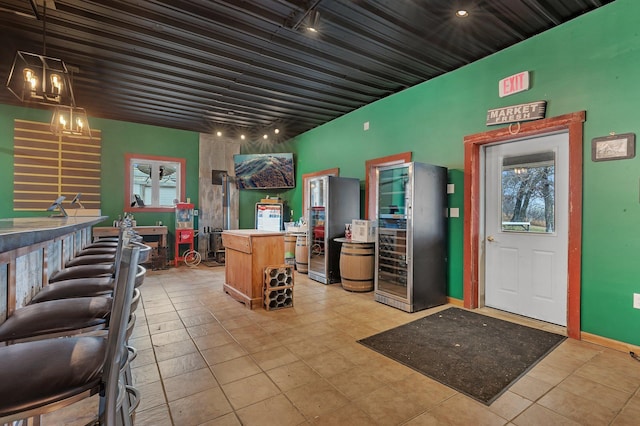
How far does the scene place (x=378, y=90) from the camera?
17.3 feet

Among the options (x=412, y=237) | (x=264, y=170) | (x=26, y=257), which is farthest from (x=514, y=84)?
(x=264, y=170)

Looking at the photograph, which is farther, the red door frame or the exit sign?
the exit sign

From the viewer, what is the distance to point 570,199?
321 centimetres

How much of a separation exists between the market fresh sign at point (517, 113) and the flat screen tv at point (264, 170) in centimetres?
525

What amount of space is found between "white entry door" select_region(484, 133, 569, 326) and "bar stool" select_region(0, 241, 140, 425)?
4.14 metres

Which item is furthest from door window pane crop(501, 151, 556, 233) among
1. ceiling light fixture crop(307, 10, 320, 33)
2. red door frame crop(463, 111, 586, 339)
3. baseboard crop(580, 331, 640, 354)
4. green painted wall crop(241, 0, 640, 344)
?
ceiling light fixture crop(307, 10, 320, 33)

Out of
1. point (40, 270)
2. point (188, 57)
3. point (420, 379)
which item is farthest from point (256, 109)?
point (420, 379)

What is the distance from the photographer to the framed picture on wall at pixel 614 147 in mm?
2848

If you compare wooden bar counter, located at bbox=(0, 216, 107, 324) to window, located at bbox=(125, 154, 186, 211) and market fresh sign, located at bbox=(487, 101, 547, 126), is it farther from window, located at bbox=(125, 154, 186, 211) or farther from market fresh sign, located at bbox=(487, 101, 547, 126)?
window, located at bbox=(125, 154, 186, 211)

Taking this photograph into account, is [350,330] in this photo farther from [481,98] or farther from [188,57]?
[188,57]

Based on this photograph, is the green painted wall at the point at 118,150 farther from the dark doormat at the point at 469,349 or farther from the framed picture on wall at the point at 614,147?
the framed picture on wall at the point at 614,147

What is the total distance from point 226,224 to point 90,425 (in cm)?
760

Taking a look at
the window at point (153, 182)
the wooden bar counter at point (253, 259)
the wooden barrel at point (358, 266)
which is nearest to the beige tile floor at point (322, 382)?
the wooden bar counter at point (253, 259)

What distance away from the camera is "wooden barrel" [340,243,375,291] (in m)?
4.97
